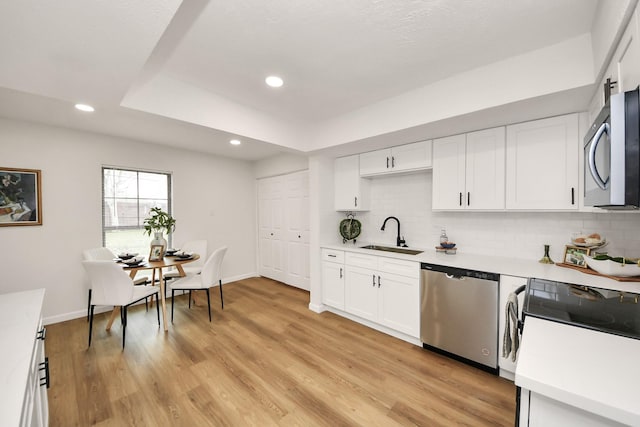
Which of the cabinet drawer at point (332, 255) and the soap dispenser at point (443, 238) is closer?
the soap dispenser at point (443, 238)

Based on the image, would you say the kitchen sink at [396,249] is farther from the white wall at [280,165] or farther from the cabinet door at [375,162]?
the white wall at [280,165]

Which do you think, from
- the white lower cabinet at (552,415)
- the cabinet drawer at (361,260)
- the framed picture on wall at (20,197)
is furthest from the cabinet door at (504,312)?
the framed picture on wall at (20,197)

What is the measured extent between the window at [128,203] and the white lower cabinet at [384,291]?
3.03 metres

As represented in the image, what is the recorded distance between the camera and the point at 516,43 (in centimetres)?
170

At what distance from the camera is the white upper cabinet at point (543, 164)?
2.04 m

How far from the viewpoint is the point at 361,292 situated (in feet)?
10.0

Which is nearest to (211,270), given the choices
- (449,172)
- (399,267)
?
(399,267)

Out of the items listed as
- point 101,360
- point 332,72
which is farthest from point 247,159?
point 101,360

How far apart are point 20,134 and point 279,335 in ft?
12.4

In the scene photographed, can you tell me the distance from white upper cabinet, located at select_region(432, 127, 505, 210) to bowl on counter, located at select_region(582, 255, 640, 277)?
74 cm

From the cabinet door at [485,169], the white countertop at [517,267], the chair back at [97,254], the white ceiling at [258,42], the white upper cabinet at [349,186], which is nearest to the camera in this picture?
the white ceiling at [258,42]

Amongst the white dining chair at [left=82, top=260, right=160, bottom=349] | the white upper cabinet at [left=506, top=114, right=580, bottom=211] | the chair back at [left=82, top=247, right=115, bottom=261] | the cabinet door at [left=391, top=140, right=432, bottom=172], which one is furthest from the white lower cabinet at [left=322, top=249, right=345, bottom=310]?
the chair back at [left=82, top=247, right=115, bottom=261]

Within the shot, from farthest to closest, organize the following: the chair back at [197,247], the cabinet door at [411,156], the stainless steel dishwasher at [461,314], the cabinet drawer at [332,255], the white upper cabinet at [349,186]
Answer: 1. the chair back at [197,247]
2. the white upper cabinet at [349,186]
3. the cabinet drawer at [332,255]
4. the cabinet door at [411,156]
5. the stainless steel dishwasher at [461,314]

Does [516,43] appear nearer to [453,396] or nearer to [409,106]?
[409,106]
